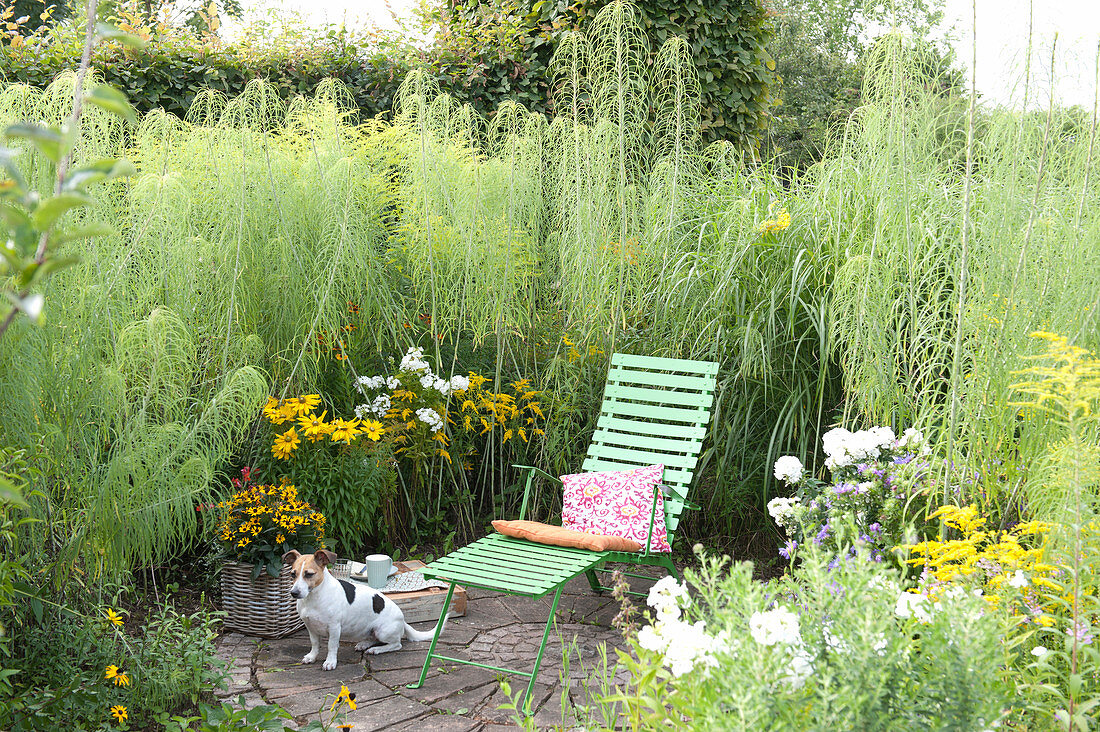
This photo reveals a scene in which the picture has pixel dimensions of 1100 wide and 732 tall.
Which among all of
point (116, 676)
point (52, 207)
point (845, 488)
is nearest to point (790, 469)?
point (845, 488)

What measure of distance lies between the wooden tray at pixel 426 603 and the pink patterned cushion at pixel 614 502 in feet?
2.09

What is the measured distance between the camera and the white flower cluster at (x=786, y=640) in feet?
4.94

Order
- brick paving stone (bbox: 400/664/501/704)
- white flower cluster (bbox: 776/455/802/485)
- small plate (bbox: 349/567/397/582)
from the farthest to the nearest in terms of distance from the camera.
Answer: small plate (bbox: 349/567/397/582) < white flower cluster (bbox: 776/455/802/485) < brick paving stone (bbox: 400/664/501/704)

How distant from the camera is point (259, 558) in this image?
3611 mm

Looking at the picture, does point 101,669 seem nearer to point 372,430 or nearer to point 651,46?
point 372,430

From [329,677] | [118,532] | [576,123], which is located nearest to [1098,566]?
[329,677]

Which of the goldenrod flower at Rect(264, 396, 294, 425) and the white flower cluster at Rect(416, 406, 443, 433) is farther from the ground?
the goldenrod flower at Rect(264, 396, 294, 425)

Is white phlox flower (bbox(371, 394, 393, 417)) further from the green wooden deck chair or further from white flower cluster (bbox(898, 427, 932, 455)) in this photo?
white flower cluster (bbox(898, 427, 932, 455))

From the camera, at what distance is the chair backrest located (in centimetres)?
428

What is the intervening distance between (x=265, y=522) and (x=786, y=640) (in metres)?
2.63

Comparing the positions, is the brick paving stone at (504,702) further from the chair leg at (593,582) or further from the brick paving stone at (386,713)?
the chair leg at (593,582)

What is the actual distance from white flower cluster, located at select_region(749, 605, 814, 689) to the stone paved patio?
44.4 inches

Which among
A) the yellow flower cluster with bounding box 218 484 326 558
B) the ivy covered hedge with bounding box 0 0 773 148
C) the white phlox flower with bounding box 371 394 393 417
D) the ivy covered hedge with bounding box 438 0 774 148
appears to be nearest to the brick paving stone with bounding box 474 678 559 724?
the yellow flower cluster with bounding box 218 484 326 558

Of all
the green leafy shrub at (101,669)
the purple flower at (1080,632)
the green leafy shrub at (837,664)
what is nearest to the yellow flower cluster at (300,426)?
the green leafy shrub at (101,669)
